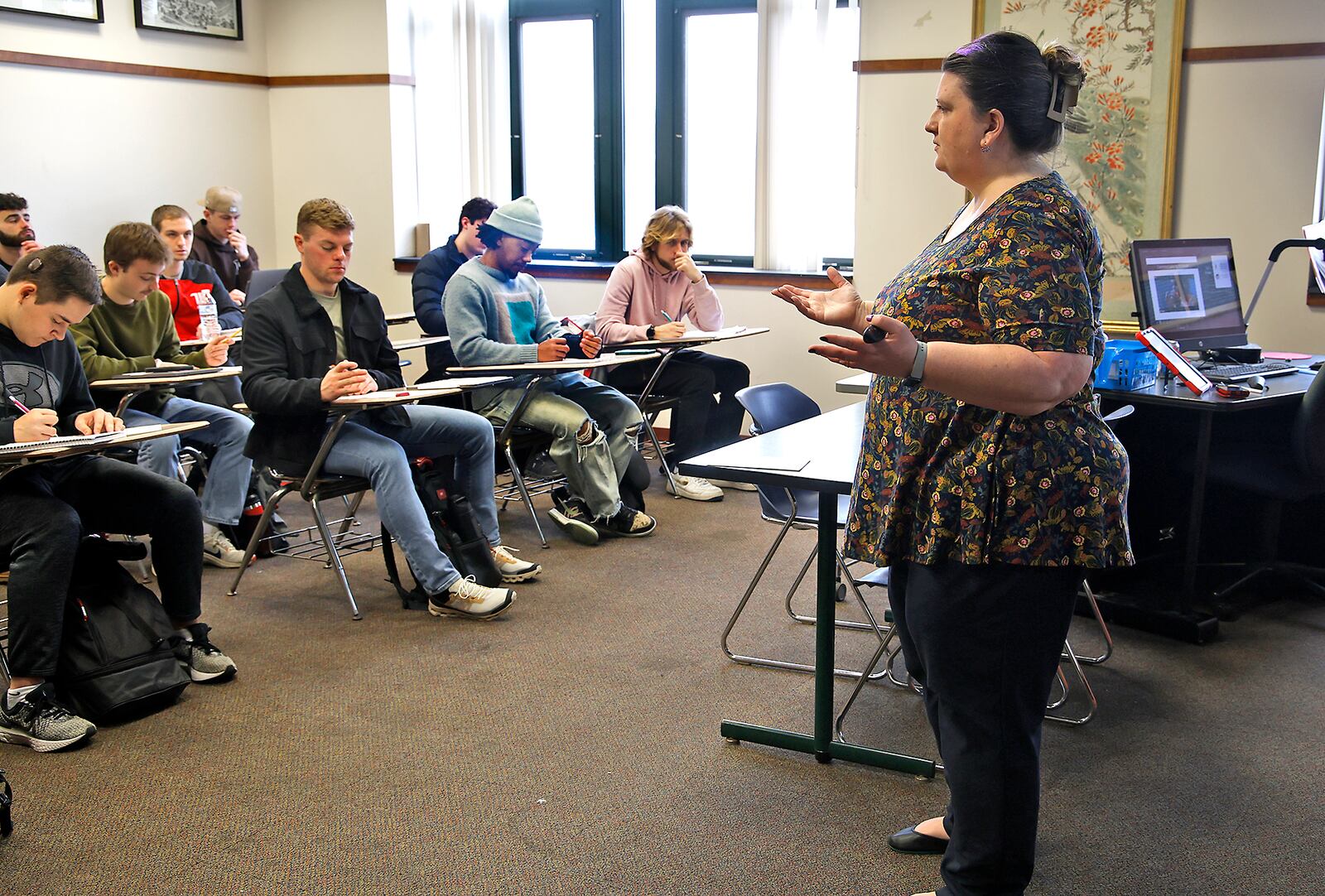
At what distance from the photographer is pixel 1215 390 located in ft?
12.0

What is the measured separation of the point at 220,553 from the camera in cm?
435

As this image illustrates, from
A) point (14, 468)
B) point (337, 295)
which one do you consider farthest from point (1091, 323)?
point (337, 295)

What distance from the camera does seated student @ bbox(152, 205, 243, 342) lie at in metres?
5.05

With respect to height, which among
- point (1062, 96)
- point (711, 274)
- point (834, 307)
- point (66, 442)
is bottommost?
point (66, 442)

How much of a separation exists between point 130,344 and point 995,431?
3.43 m

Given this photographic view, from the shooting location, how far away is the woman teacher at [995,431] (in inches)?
65.7

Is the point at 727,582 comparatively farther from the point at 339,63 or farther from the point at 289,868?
the point at 339,63

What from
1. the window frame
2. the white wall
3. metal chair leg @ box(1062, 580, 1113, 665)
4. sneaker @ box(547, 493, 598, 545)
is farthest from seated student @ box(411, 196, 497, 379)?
metal chair leg @ box(1062, 580, 1113, 665)

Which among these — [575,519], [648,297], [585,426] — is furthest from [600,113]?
[575,519]

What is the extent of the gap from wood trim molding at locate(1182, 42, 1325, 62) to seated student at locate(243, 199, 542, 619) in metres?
3.73

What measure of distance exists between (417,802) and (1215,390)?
8.57 ft

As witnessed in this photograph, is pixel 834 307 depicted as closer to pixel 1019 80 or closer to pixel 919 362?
pixel 919 362

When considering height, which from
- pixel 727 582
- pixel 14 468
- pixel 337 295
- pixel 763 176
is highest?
pixel 763 176

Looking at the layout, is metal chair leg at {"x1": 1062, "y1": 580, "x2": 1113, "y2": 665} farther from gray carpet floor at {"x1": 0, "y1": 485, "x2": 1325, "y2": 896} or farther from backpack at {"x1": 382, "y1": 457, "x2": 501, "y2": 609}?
backpack at {"x1": 382, "y1": 457, "x2": 501, "y2": 609}
